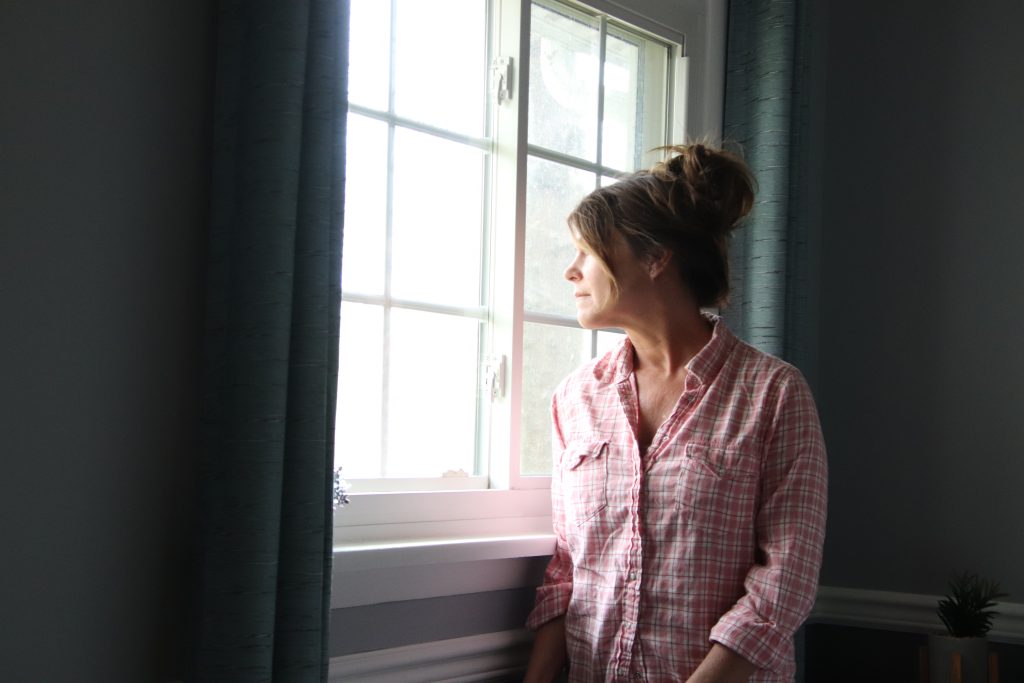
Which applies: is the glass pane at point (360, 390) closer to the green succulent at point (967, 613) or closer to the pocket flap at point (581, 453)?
the pocket flap at point (581, 453)

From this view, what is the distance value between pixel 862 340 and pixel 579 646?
1329 millimetres

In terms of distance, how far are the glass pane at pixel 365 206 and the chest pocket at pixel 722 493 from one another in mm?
688

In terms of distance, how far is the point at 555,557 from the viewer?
1.98 metres

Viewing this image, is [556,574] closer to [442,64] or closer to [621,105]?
[442,64]

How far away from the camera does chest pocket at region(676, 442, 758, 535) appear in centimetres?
176

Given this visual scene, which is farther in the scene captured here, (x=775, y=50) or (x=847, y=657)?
(x=847, y=657)

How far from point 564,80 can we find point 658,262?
0.64m

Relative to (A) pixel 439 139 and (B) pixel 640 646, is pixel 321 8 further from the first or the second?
(B) pixel 640 646

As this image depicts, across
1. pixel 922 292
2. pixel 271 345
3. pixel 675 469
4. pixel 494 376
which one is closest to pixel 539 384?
pixel 494 376

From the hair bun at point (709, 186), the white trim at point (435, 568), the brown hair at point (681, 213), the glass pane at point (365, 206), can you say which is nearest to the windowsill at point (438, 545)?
the white trim at point (435, 568)

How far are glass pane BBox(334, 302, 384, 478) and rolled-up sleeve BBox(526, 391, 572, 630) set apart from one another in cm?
36

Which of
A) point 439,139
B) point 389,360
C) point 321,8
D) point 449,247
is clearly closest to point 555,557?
point 389,360

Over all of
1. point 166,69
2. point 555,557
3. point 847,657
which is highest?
point 166,69

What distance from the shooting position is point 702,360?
186 centimetres
